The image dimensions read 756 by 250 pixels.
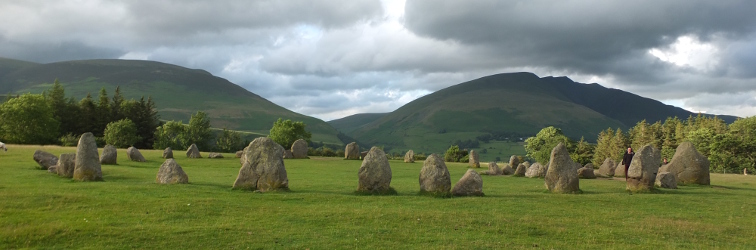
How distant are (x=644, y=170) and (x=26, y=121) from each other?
254ft

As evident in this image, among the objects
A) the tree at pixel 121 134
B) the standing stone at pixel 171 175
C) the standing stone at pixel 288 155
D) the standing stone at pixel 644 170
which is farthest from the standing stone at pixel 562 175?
the tree at pixel 121 134

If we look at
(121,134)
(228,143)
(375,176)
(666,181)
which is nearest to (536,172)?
(666,181)

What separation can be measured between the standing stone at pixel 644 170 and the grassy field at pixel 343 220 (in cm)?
324

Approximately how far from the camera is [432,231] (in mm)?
14016

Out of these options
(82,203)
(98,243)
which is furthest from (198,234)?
(82,203)

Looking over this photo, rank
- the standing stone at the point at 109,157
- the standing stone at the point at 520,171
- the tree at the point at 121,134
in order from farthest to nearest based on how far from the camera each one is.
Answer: the tree at the point at 121,134 → the standing stone at the point at 520,171 → the standing stone at the point at 109,157

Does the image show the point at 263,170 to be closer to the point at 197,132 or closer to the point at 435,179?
the point at 435,179

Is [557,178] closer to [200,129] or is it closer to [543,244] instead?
[543,244]

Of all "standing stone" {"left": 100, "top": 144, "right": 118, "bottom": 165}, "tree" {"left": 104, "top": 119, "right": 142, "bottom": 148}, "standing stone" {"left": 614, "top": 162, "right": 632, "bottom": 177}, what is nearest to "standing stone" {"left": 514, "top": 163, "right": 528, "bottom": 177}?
"standing stone" {"left": 614, "top": 162, "right": 632, "bottom": 177}

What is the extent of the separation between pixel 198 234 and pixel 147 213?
3.42 metres

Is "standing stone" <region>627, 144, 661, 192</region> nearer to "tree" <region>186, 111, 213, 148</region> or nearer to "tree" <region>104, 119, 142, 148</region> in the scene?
"tree" <region>104, 119, 142, 148</region>

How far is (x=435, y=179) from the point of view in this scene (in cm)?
2177

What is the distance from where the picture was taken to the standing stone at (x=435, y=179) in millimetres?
21672

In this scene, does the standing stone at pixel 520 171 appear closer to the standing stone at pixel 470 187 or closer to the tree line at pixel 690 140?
the standing stone at pixel 470 187
